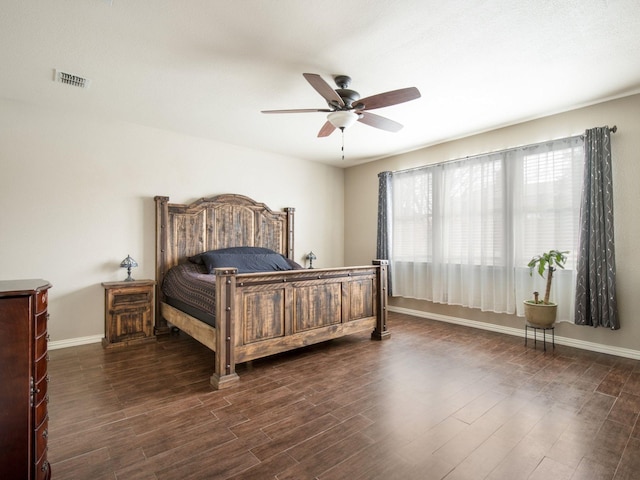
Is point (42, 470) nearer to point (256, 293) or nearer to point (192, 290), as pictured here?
point (256, 293)

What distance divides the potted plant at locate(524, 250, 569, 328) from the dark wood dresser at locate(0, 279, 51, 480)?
4.33m

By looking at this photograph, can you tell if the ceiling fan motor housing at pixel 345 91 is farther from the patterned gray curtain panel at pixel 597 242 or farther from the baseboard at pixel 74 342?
the baseboard at pixel 74 342

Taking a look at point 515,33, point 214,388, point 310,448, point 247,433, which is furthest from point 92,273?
point 515,33

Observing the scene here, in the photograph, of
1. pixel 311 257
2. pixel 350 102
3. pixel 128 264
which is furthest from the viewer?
pixel 311 257

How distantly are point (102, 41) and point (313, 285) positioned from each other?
2727mm

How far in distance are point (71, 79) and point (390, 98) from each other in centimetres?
297

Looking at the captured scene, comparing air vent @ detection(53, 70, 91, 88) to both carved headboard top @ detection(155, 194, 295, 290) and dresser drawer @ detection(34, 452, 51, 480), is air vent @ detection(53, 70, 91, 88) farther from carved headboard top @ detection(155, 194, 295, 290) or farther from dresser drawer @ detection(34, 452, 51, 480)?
dresser drawer @ detection(34, 452, 51, 480)

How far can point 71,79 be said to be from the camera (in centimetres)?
309

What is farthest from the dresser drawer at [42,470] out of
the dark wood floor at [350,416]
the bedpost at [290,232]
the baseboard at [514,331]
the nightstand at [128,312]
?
the baseboard at [514,331]

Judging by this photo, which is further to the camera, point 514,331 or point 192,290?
point 514,331

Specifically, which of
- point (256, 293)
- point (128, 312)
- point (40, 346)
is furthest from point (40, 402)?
point (128, 312)

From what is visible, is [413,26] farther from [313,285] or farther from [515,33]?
[313,285]

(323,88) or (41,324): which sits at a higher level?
(323,88)

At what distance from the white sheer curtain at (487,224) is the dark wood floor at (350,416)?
1.05 metres
